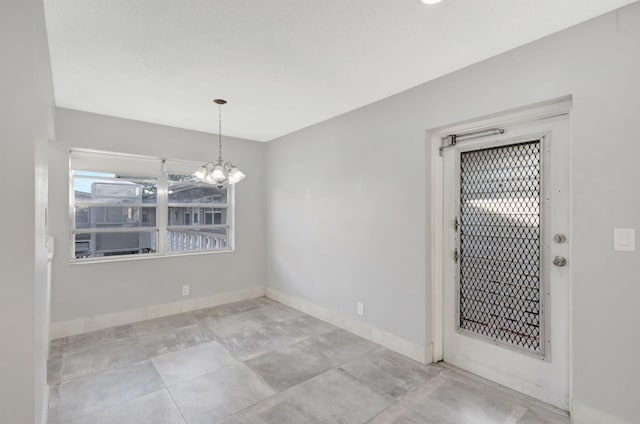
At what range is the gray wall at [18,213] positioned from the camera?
1286 mm

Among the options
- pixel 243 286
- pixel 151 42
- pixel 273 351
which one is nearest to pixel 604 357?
pixel 273 351

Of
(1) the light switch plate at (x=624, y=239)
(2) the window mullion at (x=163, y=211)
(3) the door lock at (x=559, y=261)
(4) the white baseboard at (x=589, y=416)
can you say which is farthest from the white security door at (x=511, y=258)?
(2) the window mullion at (x=163, y=211)

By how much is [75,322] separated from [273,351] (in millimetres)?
2356

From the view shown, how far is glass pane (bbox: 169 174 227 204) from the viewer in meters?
4.38

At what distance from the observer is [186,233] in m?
4.50

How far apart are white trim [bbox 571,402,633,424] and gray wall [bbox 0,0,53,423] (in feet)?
9.88

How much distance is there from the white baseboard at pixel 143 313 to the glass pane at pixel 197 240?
72cm

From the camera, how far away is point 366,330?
11.3 feet

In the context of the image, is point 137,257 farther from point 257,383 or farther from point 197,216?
point 257,383

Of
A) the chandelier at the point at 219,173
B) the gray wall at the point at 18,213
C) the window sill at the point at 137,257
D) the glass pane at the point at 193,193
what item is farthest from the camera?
the glass pane at the point at 193,193

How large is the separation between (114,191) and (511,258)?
4.39 metres

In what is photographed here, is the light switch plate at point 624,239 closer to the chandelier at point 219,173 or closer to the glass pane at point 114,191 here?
the chandelier at point 219,173

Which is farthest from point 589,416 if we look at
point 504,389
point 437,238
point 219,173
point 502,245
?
point 219,173

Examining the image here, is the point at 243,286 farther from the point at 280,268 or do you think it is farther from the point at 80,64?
the point at 80,64
